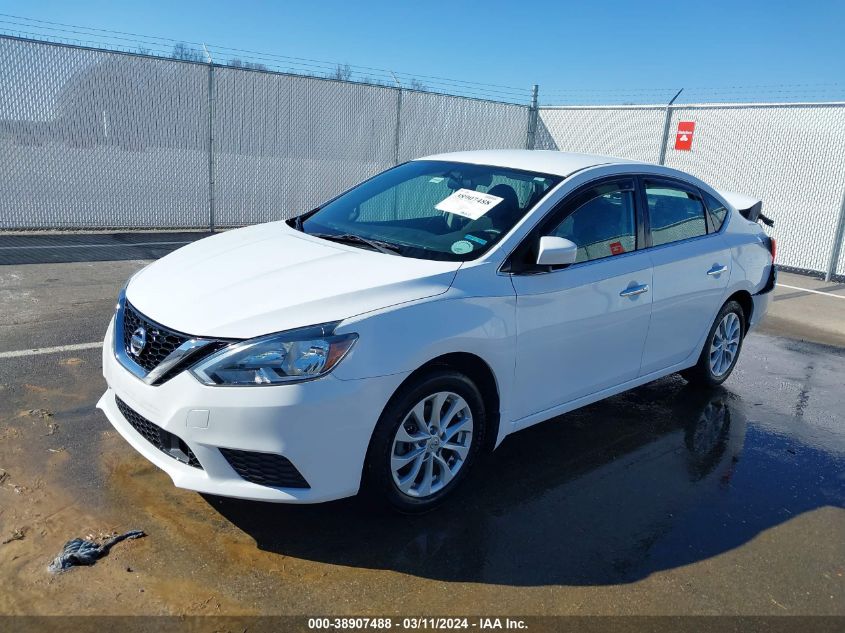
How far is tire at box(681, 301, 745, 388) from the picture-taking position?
208 inches

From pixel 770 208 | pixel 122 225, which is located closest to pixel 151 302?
pixel 122 225

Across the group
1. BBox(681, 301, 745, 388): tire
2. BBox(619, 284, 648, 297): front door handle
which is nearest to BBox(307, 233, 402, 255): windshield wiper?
BBox(619, 284, 648, 297): front door handle

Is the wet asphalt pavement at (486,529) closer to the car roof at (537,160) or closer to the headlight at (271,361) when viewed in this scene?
the headlight at (271,361)

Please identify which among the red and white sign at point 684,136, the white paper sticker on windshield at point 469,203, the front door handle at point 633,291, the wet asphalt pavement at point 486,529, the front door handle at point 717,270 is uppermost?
the red and white sign at point 684,136

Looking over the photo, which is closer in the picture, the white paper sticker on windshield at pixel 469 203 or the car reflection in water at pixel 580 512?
the car reflection in water at pixel 580 512

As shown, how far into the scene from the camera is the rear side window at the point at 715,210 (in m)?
5.16

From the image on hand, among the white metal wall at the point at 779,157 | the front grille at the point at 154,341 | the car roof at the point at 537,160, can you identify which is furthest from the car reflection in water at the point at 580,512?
the white metal wall at the point at 779,157

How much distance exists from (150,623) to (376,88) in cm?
1162

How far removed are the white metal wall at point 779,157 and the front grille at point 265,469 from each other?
10829 millimetres

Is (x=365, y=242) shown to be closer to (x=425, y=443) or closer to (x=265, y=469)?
(x=425, y=443)

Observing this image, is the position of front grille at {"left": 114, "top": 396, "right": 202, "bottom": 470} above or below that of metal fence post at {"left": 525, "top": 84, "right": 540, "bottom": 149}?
below

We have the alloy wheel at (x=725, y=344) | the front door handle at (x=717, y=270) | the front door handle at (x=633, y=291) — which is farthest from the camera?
the alloy wheel at (x=725, y=344)

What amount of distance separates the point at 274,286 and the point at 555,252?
4.53ft

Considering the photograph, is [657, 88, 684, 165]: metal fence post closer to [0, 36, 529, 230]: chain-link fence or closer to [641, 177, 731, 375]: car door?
[0, 36, 529, 230]: chain-link fence
